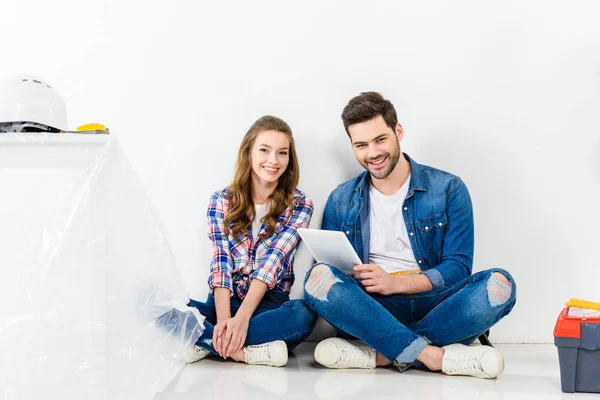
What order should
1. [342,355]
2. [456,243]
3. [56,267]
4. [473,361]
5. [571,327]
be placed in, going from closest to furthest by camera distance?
[56,267] → [571,327] → [473,361] → [342,355] → [456,243]

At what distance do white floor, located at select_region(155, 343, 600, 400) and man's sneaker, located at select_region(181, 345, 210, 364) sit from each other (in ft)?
0.04

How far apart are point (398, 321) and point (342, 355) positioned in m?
0.16

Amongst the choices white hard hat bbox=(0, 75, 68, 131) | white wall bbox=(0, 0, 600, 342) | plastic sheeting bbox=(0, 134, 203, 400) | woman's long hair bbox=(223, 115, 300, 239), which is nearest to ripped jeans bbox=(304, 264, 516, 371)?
woman's long hair bbox=(223, 115, 300, 239)

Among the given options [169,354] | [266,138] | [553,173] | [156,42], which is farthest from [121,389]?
[553,173]

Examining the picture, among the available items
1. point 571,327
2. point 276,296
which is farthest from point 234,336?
point 571,327

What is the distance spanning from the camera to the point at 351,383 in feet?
4.58

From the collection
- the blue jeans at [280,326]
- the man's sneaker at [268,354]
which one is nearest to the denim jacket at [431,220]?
the blue jeans at [280,326]

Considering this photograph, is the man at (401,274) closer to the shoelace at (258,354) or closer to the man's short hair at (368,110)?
the man's short hair at (368,110)

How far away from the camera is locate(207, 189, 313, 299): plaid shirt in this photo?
5.58 feet

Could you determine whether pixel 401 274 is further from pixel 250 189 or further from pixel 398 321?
pixel 250 189

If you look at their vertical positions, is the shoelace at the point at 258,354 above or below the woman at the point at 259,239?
below

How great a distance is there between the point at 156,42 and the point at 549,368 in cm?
132

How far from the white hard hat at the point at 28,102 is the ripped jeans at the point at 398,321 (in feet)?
2.19

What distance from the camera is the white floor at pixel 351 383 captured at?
1290 mm
